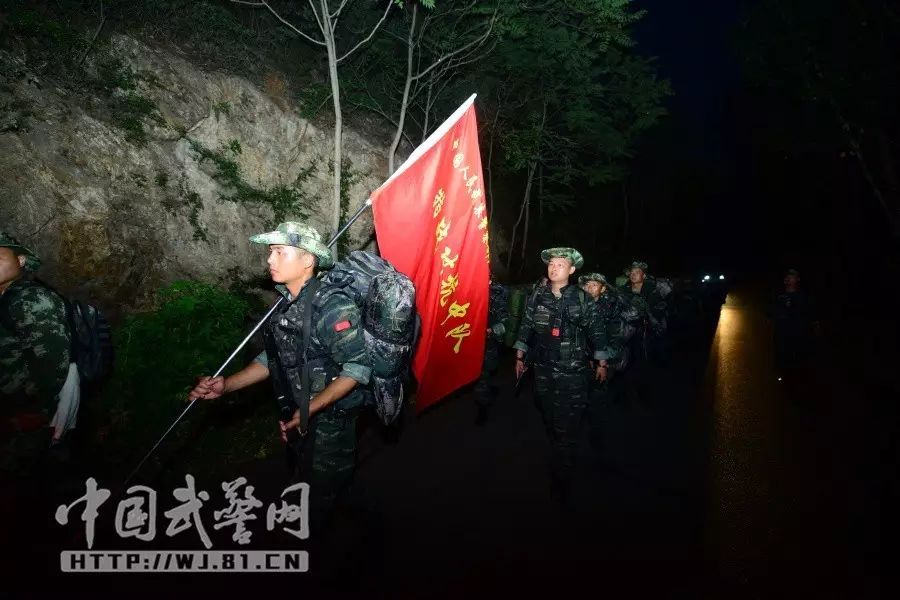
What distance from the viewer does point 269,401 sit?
6.17 meters

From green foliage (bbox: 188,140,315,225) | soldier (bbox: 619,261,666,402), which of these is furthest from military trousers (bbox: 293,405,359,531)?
green foliage (bbox: 188,140,315,225)

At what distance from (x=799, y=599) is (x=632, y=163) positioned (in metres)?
29.9

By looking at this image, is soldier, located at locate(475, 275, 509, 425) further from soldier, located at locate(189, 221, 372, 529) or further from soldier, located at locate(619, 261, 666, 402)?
soldier, located at locate(189, 221, 372, 529)

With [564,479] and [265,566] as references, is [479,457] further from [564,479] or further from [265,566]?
[265,566]

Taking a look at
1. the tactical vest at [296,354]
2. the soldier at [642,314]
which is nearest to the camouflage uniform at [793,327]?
the soldier at [642,314]

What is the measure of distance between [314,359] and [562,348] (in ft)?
8.92

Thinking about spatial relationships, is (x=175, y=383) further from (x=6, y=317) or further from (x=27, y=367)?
(x=6, y=317)

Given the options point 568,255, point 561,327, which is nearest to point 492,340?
point 561,327

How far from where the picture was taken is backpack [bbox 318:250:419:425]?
2.95m

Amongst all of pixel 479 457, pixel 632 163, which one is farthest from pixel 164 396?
pixel 632 163

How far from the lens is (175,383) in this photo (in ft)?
15.1

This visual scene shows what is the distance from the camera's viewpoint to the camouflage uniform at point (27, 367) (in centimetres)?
285

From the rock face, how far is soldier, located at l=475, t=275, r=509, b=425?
4.83m

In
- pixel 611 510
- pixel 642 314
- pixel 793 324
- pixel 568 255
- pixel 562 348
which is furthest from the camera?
pixel 793 324
